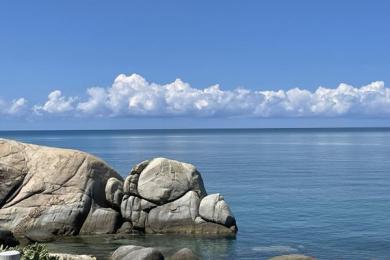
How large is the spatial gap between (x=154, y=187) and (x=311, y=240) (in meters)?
9.35

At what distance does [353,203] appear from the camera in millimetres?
44031

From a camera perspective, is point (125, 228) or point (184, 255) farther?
point (125, 228)

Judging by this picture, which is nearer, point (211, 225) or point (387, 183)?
point (211, 225)

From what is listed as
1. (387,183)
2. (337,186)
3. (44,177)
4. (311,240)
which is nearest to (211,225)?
(311,240)

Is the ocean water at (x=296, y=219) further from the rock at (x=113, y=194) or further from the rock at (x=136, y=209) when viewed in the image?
the rock at (x=113, y=194)

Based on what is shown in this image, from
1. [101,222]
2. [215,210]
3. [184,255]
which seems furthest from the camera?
[101,222]

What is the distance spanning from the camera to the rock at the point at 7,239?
29.4 meters

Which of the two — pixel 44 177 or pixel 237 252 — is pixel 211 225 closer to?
pixel 237 252

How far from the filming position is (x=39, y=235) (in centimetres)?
3109

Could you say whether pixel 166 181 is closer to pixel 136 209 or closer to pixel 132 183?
pixel 132 183

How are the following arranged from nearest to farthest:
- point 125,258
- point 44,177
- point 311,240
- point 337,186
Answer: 1. point 125,258
2. point 311,240
3. point 44,177
4. point 337,186

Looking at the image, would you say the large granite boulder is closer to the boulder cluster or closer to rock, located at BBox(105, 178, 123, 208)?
the boulder cluster

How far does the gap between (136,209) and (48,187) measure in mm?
5283

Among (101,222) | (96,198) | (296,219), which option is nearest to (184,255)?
(101,222)
